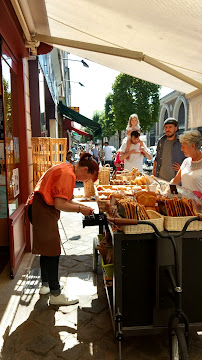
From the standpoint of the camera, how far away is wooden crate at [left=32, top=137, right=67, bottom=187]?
5.10m

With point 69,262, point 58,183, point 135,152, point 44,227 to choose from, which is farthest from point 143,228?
point 135,152

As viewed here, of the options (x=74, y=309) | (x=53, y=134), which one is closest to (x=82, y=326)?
(x=74, y=309)

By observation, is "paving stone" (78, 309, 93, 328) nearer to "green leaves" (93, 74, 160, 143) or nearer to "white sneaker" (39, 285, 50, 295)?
"white sneaker" (39, 285, 50, 295)

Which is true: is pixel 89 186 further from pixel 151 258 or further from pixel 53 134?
pixel 53 134

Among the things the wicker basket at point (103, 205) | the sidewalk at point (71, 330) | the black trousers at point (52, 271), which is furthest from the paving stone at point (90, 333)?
the wicker basket at point (103, 205)

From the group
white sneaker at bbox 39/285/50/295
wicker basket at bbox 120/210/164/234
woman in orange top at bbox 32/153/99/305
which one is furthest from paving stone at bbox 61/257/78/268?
wicker basket at bbox 120/210/164/234

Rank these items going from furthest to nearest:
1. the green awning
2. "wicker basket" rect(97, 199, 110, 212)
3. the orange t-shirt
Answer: the green awning, "wicker basket" rect(97, 199, 110, 212), the orange t-shirt

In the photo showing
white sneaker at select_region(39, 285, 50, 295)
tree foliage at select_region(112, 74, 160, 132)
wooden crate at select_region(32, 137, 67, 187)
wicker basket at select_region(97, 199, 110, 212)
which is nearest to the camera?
wicker basket at select_region(97, 199, 110, 212)

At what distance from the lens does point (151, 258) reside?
2375mm

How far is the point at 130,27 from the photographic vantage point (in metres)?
3.60

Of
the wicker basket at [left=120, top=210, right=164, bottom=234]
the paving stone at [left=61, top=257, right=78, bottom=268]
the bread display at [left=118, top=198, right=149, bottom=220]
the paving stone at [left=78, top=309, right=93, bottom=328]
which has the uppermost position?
the bread display at [left=118, top=198, right=149, bottom=220]

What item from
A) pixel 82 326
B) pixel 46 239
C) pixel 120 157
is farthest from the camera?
pixel 120 157

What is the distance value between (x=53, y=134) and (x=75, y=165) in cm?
995

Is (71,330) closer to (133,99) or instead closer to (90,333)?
(90,333)
